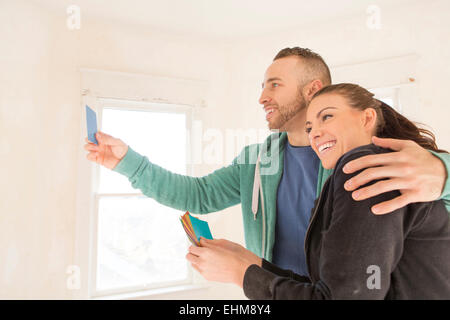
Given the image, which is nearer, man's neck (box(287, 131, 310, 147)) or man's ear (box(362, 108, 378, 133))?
man's ear (box(362, 108, 378, 133))

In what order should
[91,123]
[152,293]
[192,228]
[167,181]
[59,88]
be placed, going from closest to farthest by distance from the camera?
[192,228]
[91,123]
[167,181]
[59,88]
[152,293]

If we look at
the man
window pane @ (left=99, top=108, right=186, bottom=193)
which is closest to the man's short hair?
the man

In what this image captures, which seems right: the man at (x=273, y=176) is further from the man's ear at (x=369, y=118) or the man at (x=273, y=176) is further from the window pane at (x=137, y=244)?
the window pane at (x=137, y=244)

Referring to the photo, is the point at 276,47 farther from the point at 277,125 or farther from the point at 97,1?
the point at 277,125

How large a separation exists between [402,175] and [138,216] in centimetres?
216

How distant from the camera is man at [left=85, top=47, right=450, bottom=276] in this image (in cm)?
111

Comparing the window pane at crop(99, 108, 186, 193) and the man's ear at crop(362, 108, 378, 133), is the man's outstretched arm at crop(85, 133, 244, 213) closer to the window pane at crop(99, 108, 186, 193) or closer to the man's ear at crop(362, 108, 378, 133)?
the man's ear at crop(362, 108, 378, 133)

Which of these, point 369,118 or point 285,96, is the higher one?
point 285,96

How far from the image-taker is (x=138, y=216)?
7.95ft

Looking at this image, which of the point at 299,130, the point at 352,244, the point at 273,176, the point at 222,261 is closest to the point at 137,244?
the point at 273,176

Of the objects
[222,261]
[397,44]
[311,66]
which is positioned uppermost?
[397,44]

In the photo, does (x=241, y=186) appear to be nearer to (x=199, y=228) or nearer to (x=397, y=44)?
(x=199, y=228)

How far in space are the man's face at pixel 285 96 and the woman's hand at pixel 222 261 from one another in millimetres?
604

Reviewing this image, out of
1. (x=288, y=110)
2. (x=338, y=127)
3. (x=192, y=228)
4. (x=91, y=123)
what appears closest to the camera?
(x=338, y=127)
